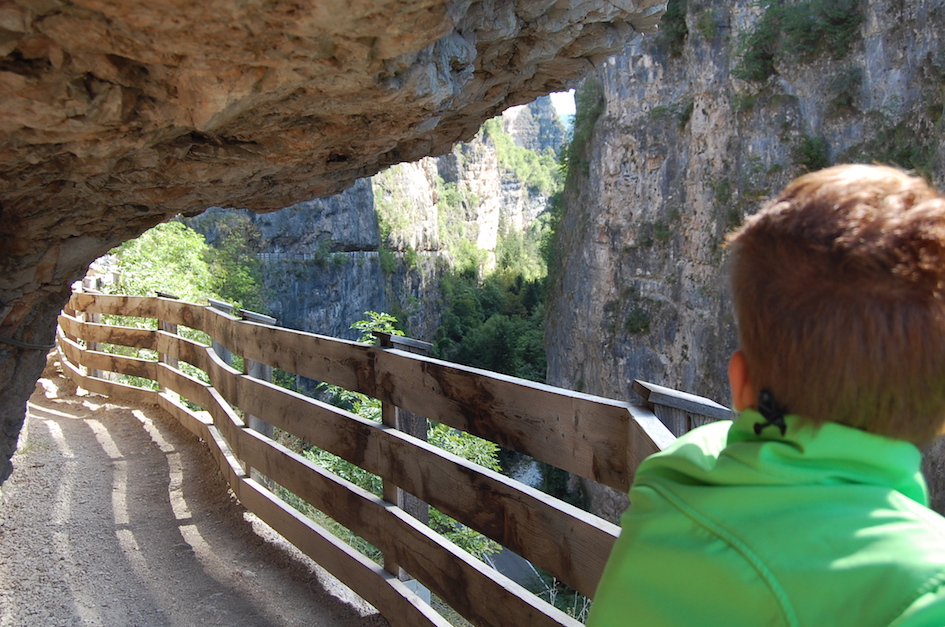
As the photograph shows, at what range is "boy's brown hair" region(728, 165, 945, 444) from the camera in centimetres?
81

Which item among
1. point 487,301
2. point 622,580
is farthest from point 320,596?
point 487,301

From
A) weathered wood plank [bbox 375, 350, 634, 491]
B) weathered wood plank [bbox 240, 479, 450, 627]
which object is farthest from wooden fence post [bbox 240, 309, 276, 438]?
weathered wood plank [bbox 375, 350, 634, 491]

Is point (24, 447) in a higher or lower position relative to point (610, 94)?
lower

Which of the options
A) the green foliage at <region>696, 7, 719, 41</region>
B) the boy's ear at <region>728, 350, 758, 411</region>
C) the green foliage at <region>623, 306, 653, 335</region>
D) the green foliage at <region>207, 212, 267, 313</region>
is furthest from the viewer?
the green foliage at <region>623, 306, 653, 335</region>

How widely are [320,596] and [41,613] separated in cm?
131

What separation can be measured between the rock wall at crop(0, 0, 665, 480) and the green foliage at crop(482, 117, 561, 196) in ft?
300

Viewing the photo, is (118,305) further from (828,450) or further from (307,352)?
(828,450)

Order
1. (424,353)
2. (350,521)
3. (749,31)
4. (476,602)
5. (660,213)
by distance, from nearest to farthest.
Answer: (476,602) < (424,353) < (350,521) < (749,31) < (660,213)

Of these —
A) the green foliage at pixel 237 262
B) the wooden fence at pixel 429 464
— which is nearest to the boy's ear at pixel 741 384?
the wooden fence at pixel 429 464

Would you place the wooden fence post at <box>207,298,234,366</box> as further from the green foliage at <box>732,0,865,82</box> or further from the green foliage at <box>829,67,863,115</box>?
the green foliage at <box>732,0,865,82</box>

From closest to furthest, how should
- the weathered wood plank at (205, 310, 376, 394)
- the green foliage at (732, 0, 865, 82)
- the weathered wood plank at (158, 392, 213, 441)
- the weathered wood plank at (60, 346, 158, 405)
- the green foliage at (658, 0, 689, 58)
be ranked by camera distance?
the weathered wood plank at (205, 310, 376, 394), the weathered wood plank at (158, 392, 213, 441), the weathered wood plank at (60, 346, 158, 405), the green foliage at (732, 0, 865, 82), the green foliage at (658, 0, 689, 58)

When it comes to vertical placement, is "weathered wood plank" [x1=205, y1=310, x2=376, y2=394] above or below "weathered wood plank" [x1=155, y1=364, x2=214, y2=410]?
above

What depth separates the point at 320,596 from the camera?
3.41 m

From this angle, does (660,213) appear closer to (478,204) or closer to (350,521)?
(350,521)
